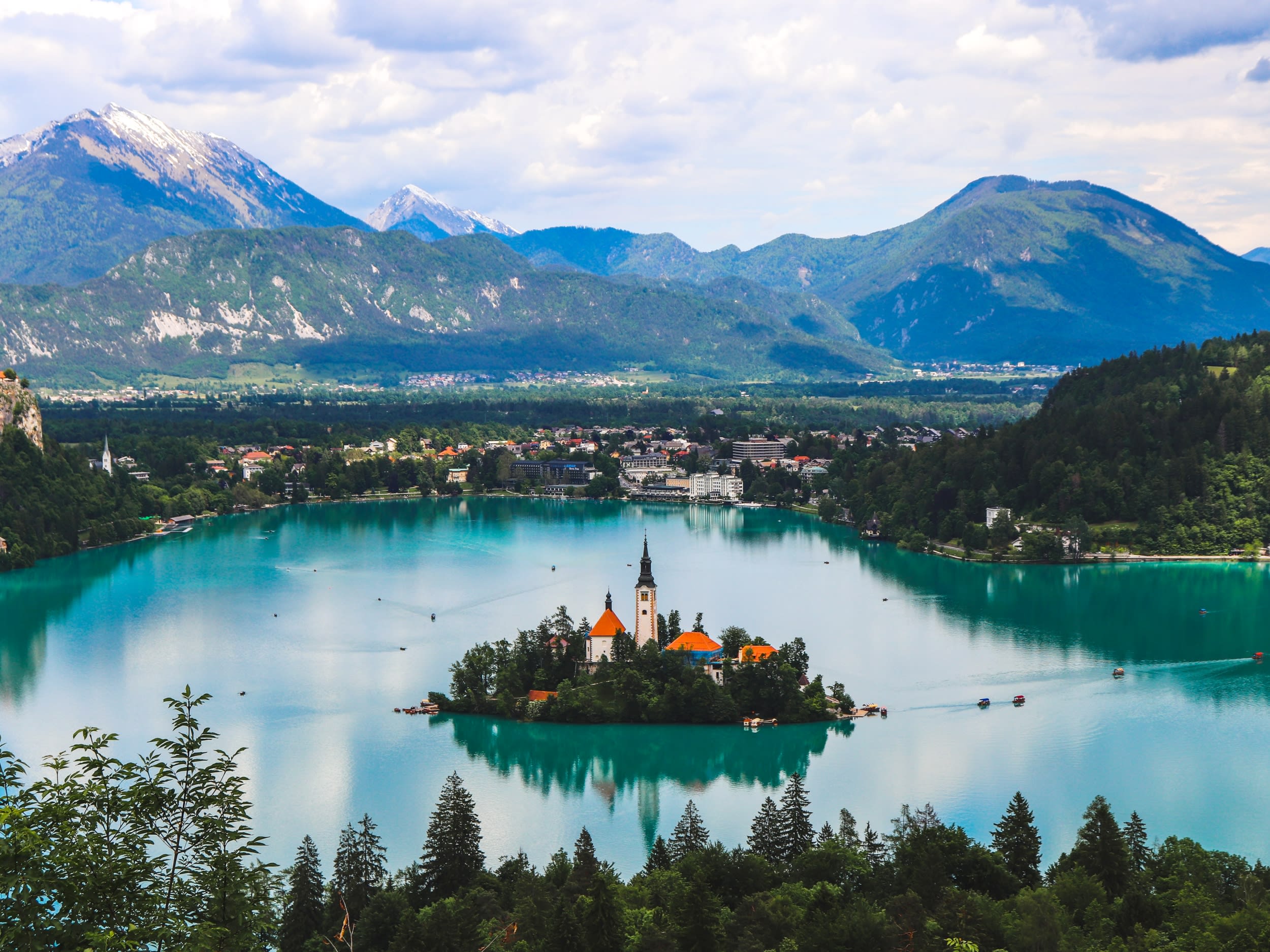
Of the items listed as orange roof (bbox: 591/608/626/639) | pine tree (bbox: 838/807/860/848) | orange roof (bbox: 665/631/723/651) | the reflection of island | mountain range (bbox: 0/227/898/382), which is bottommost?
the reflection of island

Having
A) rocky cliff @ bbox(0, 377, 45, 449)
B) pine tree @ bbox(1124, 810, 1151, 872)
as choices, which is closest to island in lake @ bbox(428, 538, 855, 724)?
pine tree @ bbox(1124, 810, 1151, 872)

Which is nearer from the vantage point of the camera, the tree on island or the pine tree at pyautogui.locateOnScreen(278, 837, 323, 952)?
the pine tree at pyautogui.locateOnScreen(278, 837, 323, 952)

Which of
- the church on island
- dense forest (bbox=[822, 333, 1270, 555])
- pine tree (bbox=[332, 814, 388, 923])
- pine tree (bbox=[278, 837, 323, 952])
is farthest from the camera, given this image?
dense forest (bbox=[822, 333, 1270, 555])

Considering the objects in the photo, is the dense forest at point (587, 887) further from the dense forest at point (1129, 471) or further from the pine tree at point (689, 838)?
the dense forest at point (1129, 471)

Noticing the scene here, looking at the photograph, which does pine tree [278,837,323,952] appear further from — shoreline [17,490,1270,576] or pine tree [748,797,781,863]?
Result: shoreline [17,490,1270,576]

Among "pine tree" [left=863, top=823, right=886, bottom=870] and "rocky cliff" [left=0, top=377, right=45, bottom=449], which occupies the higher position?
"rocky cliff" [left=0, top=377, right=45, bottom=449]

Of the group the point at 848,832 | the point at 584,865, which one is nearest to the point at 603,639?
the point at 848,832

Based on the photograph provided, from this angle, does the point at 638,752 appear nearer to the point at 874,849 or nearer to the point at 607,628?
the point at 607,628

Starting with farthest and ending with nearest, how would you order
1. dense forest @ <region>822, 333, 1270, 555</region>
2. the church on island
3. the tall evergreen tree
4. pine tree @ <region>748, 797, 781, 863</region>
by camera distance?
dense forest @ <region>822, 333, 1270, 555</region>, the church on island, pine tree @ <region>748, 797, 781, 863</region>, the tall evergreen tree
